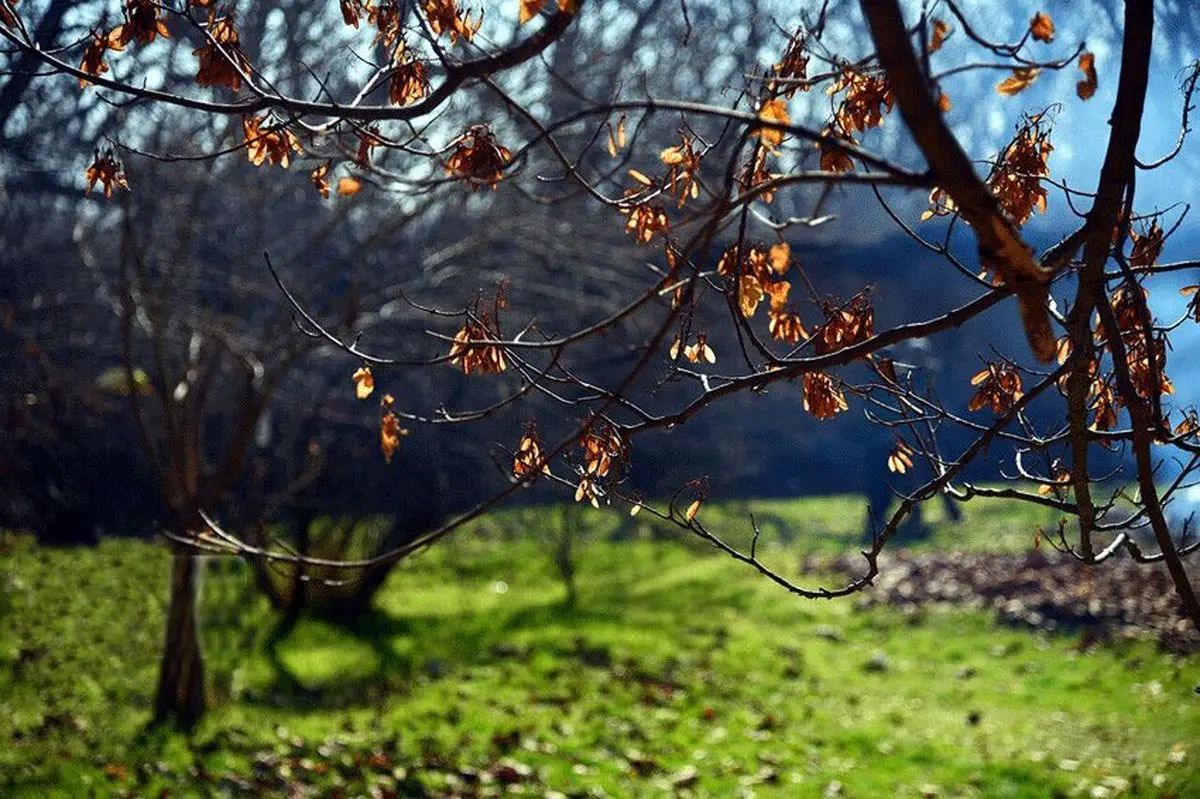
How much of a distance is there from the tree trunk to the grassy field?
0.41 feet

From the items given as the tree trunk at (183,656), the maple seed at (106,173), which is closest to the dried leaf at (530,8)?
the maple seed at (106,173)

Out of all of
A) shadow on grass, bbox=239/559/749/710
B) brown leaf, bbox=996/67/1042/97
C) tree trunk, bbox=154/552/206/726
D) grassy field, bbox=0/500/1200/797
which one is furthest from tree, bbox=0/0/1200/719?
shadow on grass, bbox=239/559/749/710

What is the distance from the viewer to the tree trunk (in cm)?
691

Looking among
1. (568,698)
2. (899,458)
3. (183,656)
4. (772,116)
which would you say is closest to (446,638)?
(568,698)

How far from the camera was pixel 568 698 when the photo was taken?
8.10m

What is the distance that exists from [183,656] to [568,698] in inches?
101

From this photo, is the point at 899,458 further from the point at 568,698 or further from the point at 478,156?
the point at 568,698

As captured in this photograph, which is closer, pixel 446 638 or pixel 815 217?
pixel 815 217

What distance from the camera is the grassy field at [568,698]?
20.8ft

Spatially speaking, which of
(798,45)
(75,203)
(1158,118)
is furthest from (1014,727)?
(75,203)

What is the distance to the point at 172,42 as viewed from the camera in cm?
716

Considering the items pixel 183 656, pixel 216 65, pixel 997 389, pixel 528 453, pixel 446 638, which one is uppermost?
pixel 216 65

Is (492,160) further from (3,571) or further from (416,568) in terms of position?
(416,568)

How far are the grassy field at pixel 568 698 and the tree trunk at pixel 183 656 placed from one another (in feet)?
0.41
